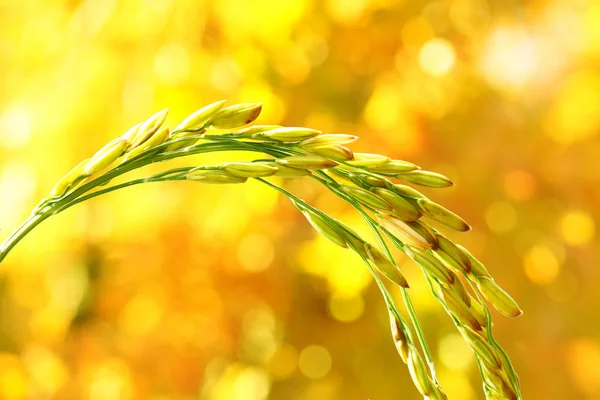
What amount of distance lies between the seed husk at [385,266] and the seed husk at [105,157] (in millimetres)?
99

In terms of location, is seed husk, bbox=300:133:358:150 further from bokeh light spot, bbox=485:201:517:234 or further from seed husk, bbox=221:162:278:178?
bokeh light spot, bbox=485:201:517:234

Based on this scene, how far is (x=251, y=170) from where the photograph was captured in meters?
0.23

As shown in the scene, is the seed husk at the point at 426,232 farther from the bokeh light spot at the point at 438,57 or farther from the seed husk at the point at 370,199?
the bokeh light spot at the point at 438,57

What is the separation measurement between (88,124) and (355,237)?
0.70 m

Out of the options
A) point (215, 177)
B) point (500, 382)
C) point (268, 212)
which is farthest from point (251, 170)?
point (268, 212)

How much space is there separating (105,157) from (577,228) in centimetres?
79

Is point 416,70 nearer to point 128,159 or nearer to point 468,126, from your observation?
point 468,126

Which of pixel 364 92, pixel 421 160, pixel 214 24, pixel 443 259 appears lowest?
pixel 443 259

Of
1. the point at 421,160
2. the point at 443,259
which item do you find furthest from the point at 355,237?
the point at 421,160

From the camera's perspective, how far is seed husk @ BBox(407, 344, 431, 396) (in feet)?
0.77

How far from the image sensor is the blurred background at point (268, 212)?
860 mm

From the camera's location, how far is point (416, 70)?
0.90 metres

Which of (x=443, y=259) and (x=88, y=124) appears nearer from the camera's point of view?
(x=443, y=259)

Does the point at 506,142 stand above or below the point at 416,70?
below
